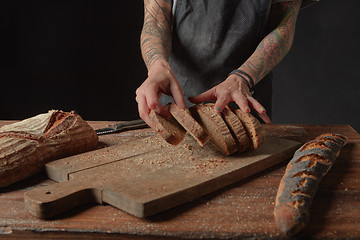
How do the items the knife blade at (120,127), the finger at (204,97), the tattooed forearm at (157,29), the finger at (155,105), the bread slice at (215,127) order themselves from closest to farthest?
the bread slice at (215,127)
the finger at (155,105)
the finger at (204,97)
the knife blade at (120,127)
the tattooed forearm at (157,29)

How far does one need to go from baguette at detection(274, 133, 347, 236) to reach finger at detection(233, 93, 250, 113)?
362 mm

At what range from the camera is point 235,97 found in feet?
6.93

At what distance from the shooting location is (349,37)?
178 inches

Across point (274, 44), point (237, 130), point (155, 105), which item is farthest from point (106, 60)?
point (237, 130)

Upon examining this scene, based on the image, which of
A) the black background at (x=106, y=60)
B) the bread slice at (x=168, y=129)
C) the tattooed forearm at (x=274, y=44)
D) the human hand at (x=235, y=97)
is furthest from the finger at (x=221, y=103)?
the black background at (x=106, y=60)

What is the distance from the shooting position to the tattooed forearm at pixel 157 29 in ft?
8.62

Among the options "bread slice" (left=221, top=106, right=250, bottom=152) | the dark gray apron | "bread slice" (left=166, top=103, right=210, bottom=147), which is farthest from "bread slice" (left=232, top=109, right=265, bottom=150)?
the dark gray apron

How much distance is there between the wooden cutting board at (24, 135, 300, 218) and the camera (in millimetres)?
1457

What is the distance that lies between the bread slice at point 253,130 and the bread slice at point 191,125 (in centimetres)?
24

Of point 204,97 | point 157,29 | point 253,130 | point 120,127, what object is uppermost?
point 157,29

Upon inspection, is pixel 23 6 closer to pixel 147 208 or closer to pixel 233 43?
pixel 233 43

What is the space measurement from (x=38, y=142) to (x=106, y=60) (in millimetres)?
3028

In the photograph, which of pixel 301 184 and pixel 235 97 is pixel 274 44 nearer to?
pixel 235 97

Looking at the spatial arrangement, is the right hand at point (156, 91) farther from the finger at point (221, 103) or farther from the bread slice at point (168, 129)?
the finger at point (221, 103)
